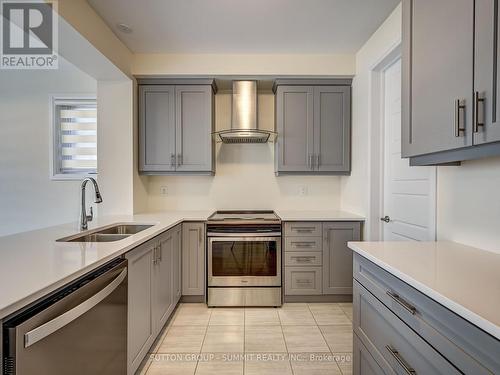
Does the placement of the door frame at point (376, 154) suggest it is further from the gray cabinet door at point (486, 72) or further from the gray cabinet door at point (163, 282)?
the gray cabinet door at point (163, 282)

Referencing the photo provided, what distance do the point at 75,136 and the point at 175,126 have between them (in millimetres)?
1481

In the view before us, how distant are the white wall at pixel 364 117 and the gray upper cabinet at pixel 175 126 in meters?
1.64

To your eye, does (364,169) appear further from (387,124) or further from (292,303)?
(292,303)

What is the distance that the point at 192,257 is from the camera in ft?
9.26

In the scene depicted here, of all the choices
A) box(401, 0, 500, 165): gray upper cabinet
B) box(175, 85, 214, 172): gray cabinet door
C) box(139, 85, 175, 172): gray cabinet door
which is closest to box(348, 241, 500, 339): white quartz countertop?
box(401, 0, 500, 165): gray upper cabinet

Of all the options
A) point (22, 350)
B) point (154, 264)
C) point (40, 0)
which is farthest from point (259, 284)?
point (40, 0)

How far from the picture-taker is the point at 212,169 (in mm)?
3188

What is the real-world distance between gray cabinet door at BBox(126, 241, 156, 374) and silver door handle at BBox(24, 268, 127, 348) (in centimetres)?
30

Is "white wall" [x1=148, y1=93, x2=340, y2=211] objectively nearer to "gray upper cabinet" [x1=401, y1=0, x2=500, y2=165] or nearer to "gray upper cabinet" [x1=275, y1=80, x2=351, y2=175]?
"gray upper cabinet" [x1=275, y1=80, x2=351, y2=175]

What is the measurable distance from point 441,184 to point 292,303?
73.4 inches

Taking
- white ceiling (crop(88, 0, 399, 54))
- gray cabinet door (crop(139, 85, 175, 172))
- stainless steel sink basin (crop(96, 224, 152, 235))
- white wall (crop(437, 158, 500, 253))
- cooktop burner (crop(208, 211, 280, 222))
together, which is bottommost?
stainless steel sink basin (crop(96, 224, 152, 235))
